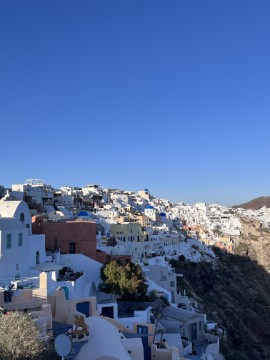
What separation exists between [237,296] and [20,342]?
4480 cm

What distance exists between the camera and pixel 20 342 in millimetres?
7438

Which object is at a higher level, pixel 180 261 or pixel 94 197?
pixel 94 197

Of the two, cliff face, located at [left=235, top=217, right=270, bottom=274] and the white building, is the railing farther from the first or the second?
cliff face, located at [left=235, top=217, right=270, bottom=274]

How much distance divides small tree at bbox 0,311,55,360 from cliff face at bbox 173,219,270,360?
1890 cm

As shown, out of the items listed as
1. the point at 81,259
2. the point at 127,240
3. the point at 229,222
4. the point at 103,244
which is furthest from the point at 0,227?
the point at 229,222

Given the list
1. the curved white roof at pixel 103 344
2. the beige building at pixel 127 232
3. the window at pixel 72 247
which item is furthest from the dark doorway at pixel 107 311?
the beige building at pixel 127 232

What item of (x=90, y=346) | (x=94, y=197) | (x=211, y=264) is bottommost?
(x=211, y=264)

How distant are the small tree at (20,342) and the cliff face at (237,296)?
18.9 metres

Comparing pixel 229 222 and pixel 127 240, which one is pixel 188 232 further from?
pixel 127 240

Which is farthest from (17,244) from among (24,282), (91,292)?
(91,292)

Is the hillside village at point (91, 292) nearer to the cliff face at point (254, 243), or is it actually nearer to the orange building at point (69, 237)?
the orange building at point (69, 237)

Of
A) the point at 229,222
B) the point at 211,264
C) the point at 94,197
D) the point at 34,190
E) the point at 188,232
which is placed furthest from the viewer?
the point at 229,222

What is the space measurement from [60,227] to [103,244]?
300 inches

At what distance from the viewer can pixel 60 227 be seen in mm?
26359
